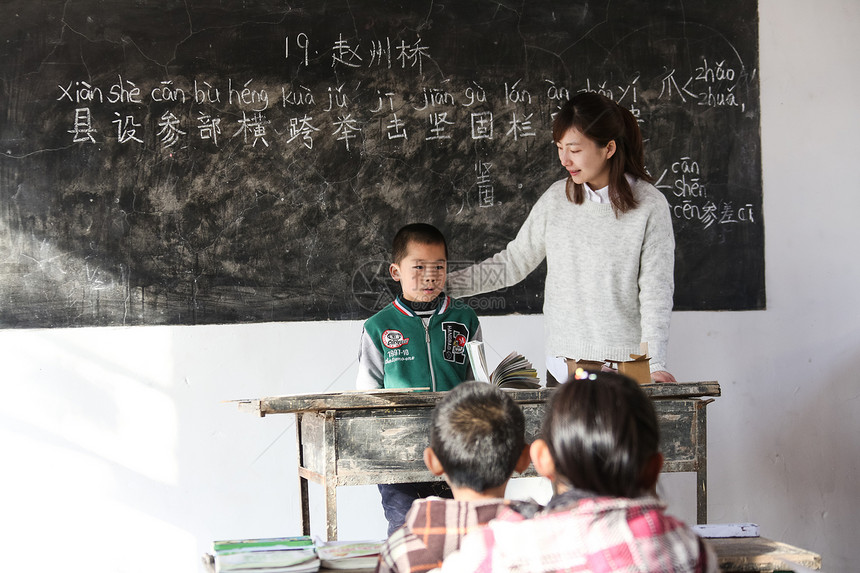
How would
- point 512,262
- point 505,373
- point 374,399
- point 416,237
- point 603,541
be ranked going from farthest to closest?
point 512,262 < point 416,237 < point 505,373 < point 374,399 < point 603,541

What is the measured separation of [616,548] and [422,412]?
3.63 ft

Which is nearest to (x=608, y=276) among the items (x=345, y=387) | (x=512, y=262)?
(x=512, y=262)

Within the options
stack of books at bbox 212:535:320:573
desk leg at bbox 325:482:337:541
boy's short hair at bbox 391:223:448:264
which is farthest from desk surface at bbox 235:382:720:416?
boy's short hair at bbox 391:223:448:264

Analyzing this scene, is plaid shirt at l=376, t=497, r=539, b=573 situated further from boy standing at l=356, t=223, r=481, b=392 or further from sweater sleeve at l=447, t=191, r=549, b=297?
sweater sleeve at l=447, t=191, r=549, b=297

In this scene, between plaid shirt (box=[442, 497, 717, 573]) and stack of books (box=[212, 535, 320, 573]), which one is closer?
plaid shirt (box=[442, 497, 717, 573])

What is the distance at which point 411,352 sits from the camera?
275cm

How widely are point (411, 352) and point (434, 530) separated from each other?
1.34m

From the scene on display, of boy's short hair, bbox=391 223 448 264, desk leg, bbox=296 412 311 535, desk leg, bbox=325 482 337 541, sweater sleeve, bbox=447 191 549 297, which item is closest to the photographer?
desk leg, bbox=325 482 337 541

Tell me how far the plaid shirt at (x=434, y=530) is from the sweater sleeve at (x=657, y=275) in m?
1.33

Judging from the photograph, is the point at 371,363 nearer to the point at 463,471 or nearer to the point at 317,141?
the point at 317,141

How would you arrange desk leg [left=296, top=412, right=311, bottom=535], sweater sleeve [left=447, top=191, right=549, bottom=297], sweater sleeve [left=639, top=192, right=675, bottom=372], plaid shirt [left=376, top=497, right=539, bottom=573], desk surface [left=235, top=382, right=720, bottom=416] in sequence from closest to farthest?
plaid shirt [left=376, top=497, right=539, bottom=573]
desk surface [left=235, top=382, right=720, bottom=416]
desk leg [left=296, top=412, right=311, bottom=535]
sweater sleeve [left=639, top=192, right=675, bottom=372]
sweater sleeve [left=447, top=191, right=549, bottom=297]

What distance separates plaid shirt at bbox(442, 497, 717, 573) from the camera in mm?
1201

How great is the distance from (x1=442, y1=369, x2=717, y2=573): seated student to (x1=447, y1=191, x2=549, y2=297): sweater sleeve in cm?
157

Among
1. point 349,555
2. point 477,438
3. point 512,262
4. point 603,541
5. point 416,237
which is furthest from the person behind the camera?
point 512,262
